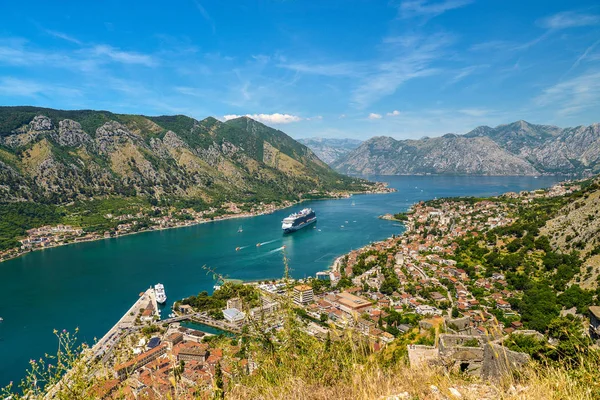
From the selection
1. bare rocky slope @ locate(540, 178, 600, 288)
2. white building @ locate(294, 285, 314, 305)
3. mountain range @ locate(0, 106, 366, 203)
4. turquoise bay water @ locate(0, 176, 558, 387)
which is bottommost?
turquoise bay water @ locate(0, 176, 558, 387)

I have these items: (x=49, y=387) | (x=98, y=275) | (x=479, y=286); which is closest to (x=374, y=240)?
(x=479, y=286)

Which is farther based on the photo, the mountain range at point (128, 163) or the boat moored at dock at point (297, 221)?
the mountain range at point (128, 163)

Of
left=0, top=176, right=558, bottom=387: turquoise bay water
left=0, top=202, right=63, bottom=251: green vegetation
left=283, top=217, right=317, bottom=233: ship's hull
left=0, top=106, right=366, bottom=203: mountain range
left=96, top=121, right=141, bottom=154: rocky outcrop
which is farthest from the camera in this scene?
left=96, top=121, right=141, bottom=154: rocky outcrop

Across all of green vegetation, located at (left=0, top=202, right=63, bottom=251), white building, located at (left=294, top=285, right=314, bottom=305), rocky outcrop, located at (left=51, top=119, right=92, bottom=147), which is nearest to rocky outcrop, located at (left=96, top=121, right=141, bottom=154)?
rocky outcrop, located at (left=51, top=119, right=92, bottom=147)

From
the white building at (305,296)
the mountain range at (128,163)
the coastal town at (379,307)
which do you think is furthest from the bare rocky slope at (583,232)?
the mountain range at (128,163)

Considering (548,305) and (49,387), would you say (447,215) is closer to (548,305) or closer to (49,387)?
(548,305)

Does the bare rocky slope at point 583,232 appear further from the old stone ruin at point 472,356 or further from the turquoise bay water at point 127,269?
the turquoise bay water at point 127,269

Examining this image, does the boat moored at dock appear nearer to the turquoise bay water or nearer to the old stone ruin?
the turquoise bay water
